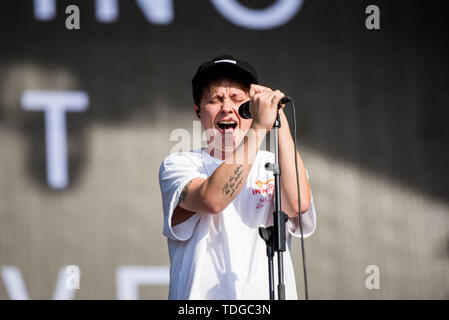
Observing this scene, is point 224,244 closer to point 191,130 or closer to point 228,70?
point 228,70

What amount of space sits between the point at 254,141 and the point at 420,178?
278 centimetres

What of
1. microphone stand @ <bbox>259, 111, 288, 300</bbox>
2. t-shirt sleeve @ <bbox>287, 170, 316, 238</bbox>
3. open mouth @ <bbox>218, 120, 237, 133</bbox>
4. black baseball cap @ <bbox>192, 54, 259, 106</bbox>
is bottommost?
microphone stand @ <bbox>259, 111, 288, 300</bbox>

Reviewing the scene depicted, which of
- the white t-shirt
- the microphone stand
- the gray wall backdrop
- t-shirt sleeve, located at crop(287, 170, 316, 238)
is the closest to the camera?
the microphone stand

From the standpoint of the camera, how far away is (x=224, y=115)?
1822 millimetres

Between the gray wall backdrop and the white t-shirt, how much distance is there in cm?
207

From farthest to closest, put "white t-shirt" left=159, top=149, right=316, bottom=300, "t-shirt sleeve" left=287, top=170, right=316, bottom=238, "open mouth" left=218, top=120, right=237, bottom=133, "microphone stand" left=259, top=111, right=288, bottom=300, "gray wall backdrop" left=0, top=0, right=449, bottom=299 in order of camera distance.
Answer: "gray wall backdrop" left=0, top=0, right=449, bottom=299 < "open mouth" left=218, top=120, right=237, bottom=133 < "t-shirt sleeve" left=287, top=170, right=316, bottom=238 < "white t-shirt" left=159, top=149, right=316, bottom=300 < "microphone stand" left=259, top=111, right=288, bottom=300

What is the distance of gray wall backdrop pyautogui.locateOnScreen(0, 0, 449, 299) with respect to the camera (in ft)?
12.2

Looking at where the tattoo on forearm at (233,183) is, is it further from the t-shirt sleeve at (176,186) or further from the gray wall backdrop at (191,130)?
the gray wall backdrop at (191,130)

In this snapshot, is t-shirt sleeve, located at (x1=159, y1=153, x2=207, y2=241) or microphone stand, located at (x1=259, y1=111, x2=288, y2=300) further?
t-shirt sleeve, located at (x1=159, y1=153, x2=207, y2=241)

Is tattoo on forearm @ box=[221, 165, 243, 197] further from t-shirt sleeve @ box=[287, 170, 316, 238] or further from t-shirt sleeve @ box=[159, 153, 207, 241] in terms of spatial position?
t-shirt sleeve @ box=[287, 170, 316, 238]

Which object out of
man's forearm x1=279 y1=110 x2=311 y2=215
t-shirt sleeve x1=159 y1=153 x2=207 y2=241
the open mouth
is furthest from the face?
man's forearm x1=279 y1=110 x2=311 y2=215

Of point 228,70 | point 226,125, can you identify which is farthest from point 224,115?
point 228,70

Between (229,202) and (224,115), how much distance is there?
0.40 meters

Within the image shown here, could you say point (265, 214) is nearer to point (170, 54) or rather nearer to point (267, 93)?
point (267, 93)
